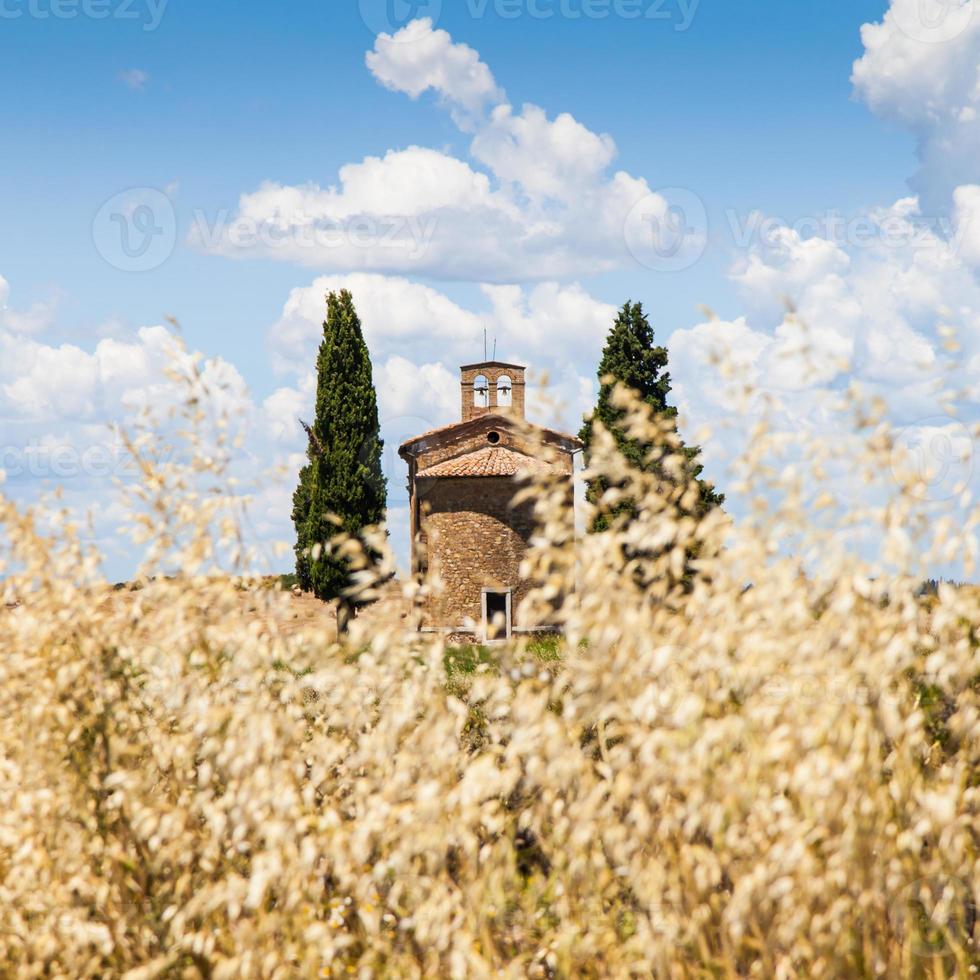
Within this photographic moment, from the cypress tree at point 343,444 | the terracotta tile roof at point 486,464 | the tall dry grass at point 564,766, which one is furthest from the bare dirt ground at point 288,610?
the terracotta tile roof at point 486,464

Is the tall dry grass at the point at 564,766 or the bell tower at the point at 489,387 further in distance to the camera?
the bell tower at the point at 489,387

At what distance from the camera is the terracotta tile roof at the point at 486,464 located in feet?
103

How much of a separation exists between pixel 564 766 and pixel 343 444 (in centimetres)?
2758

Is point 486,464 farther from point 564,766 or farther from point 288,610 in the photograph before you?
point 564,766

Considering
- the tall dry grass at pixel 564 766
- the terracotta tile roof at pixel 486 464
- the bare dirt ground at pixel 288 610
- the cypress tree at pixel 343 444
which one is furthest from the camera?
the terracotta tile roof at pixel 486 464

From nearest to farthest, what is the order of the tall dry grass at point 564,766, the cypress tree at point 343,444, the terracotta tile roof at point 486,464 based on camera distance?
the tall dry grass at point 564,766 < the cypress tree at point 343,444 < the terracotta tile roof at point 486,464

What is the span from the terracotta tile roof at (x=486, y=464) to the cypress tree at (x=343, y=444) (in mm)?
2056

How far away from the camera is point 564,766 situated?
4105 mm

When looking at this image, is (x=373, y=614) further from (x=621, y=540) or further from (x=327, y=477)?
(x=327, y=477)

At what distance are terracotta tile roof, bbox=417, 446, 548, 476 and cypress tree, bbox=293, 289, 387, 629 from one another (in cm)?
206

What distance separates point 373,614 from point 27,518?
231 cm

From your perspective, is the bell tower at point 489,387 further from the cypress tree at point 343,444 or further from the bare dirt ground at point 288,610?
the bare dirt ground at point 288,610

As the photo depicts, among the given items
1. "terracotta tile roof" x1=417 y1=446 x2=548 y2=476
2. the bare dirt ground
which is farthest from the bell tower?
the bare dirt ground

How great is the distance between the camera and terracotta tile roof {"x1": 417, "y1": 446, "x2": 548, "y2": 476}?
103ft
